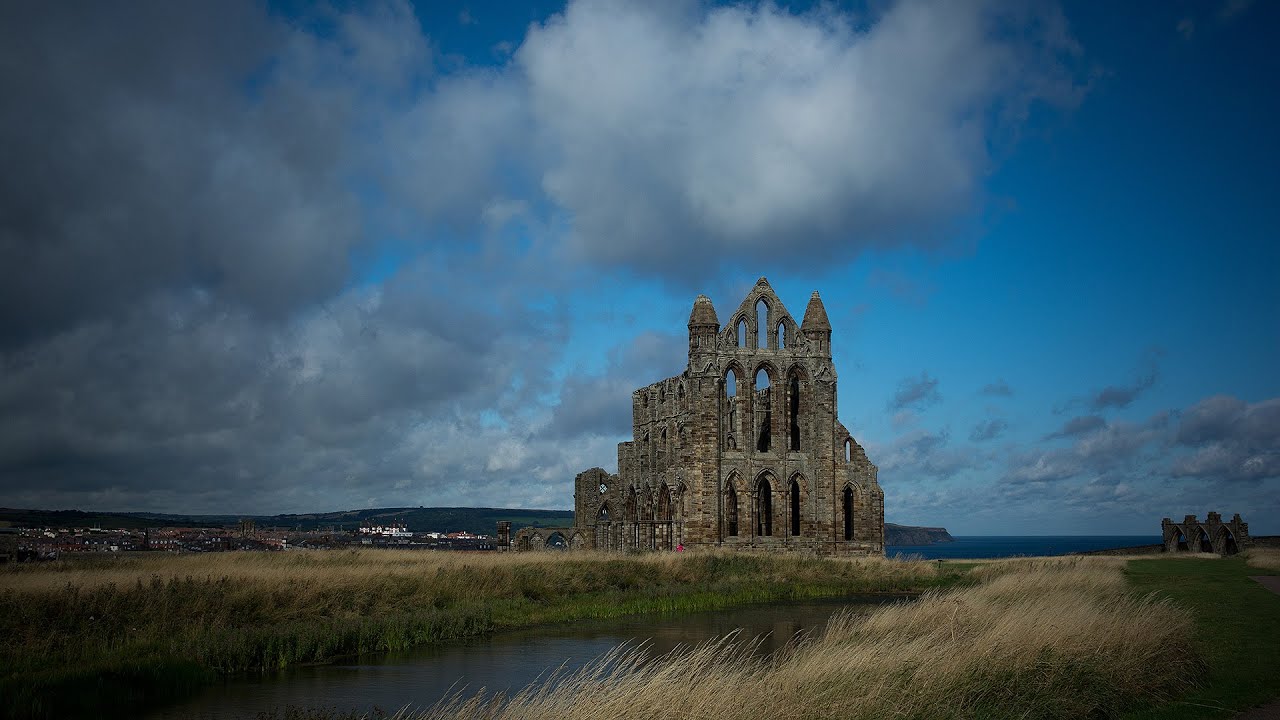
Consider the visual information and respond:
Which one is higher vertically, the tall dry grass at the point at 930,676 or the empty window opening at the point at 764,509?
the empty window opening at the point at 764,509

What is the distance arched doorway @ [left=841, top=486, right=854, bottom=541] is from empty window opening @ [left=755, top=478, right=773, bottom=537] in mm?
4320

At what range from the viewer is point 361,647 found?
21.2 metres

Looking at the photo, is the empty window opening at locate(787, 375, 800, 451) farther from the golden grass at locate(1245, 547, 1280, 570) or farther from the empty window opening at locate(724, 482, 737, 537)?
the golden grass at locate(1245, 547, 1280, 570)

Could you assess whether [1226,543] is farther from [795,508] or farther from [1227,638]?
[1227,638]

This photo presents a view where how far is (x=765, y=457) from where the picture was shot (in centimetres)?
5656

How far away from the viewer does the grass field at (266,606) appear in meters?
16.3

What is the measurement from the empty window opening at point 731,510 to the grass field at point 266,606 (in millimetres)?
18881

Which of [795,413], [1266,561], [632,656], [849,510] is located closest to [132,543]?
[795,413]

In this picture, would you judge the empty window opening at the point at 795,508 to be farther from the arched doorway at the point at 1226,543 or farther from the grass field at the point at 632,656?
the arched doorway at the point at 1226,543

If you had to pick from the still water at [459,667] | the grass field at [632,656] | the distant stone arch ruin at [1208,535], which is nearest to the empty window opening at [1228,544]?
the distant stone arch ruin at [1208,535]

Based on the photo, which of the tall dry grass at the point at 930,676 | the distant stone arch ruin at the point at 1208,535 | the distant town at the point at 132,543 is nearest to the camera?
the tall dry grass at the point at 930,676

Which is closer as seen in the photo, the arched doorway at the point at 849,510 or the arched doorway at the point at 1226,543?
the arched doorway at the point at 849,510

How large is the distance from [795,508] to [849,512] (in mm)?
3255

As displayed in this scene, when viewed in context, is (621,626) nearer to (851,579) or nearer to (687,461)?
(851,579)
